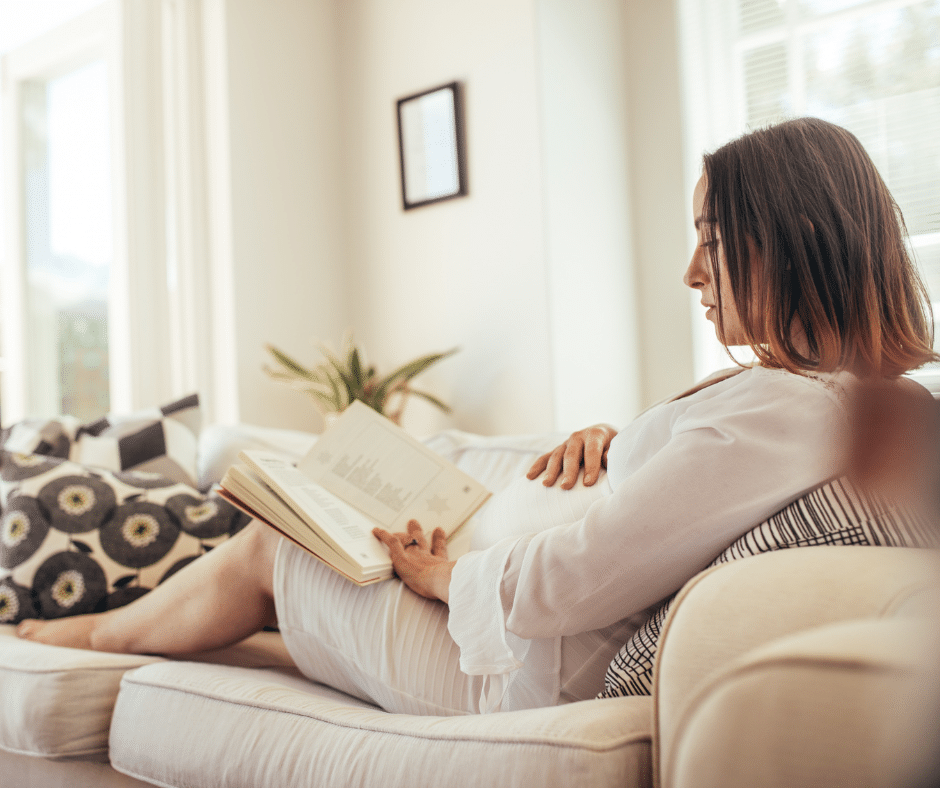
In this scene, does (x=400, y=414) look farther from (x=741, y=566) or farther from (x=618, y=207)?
(x=741, y=566)

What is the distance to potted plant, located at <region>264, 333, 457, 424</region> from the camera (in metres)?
2.30

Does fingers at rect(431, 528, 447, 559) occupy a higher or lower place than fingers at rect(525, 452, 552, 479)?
Result: lower

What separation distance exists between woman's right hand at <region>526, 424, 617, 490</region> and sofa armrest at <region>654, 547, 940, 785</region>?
0.49 m

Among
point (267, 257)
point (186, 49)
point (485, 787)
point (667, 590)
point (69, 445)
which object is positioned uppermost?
point (186, 49)

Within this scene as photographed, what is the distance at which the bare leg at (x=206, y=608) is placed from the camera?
1134 mm

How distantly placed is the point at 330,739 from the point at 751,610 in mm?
482

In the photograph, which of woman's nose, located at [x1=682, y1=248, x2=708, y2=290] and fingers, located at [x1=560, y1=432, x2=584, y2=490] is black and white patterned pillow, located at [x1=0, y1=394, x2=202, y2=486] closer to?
fingers, located at [x1=560, y1=432, x2=584, y2=490]

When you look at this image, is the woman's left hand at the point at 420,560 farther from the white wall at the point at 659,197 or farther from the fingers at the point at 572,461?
the white wall at the point at 659,197

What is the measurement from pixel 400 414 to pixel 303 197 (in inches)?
34.7

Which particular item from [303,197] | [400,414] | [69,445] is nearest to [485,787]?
[69,445]

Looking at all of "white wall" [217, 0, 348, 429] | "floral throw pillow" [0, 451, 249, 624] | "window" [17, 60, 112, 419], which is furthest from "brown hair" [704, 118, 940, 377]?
"window" [17, 60, 112, 419]

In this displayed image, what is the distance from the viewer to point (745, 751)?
1.01ft

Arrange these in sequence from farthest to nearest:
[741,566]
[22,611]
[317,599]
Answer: [22,611]
[317,599]
[741,566]

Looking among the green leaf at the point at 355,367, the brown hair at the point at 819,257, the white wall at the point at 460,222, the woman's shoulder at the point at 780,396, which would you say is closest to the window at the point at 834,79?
the white wall at the point at 460,222
